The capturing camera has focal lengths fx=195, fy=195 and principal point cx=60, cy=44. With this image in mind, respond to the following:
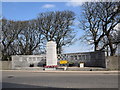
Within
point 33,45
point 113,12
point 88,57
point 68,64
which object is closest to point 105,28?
point 113,12

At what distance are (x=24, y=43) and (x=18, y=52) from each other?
313 cm

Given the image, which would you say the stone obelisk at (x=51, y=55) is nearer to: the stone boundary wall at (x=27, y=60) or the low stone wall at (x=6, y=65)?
the stone boundary wall at (x=27, y=60)

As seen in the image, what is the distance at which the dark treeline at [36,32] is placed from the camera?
47.1 metres

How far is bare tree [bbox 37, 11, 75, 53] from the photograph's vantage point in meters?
46.9

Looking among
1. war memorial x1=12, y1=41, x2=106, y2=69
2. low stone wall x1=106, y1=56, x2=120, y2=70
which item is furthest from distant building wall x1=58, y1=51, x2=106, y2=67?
low stone wall x1=106, y1=56, x2=120, y2=70

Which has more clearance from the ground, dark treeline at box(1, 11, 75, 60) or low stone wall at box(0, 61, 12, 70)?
dark treeline at box(1, 11, 75, 60)

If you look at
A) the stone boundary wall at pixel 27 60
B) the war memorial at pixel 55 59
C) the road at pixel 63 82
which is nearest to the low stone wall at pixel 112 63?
the war memorial at pixel 55 59

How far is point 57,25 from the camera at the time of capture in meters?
46.9

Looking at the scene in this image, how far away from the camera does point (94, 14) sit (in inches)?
1486

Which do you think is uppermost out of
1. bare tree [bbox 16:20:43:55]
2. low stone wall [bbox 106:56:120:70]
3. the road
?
bare tree [bbox 16:20:43:55]

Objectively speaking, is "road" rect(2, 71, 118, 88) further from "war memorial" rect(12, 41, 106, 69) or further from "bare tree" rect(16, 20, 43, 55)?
"bare tree" rect(16, 20, 43, 55)

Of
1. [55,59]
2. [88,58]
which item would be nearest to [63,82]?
[55,59]

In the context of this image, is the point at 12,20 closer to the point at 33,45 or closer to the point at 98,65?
the point at 33,45

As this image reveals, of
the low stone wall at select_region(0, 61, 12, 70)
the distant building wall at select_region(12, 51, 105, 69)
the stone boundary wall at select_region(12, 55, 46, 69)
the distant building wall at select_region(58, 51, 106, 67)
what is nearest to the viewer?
the distant building wall at select_region(58, 51, 106, 67)
